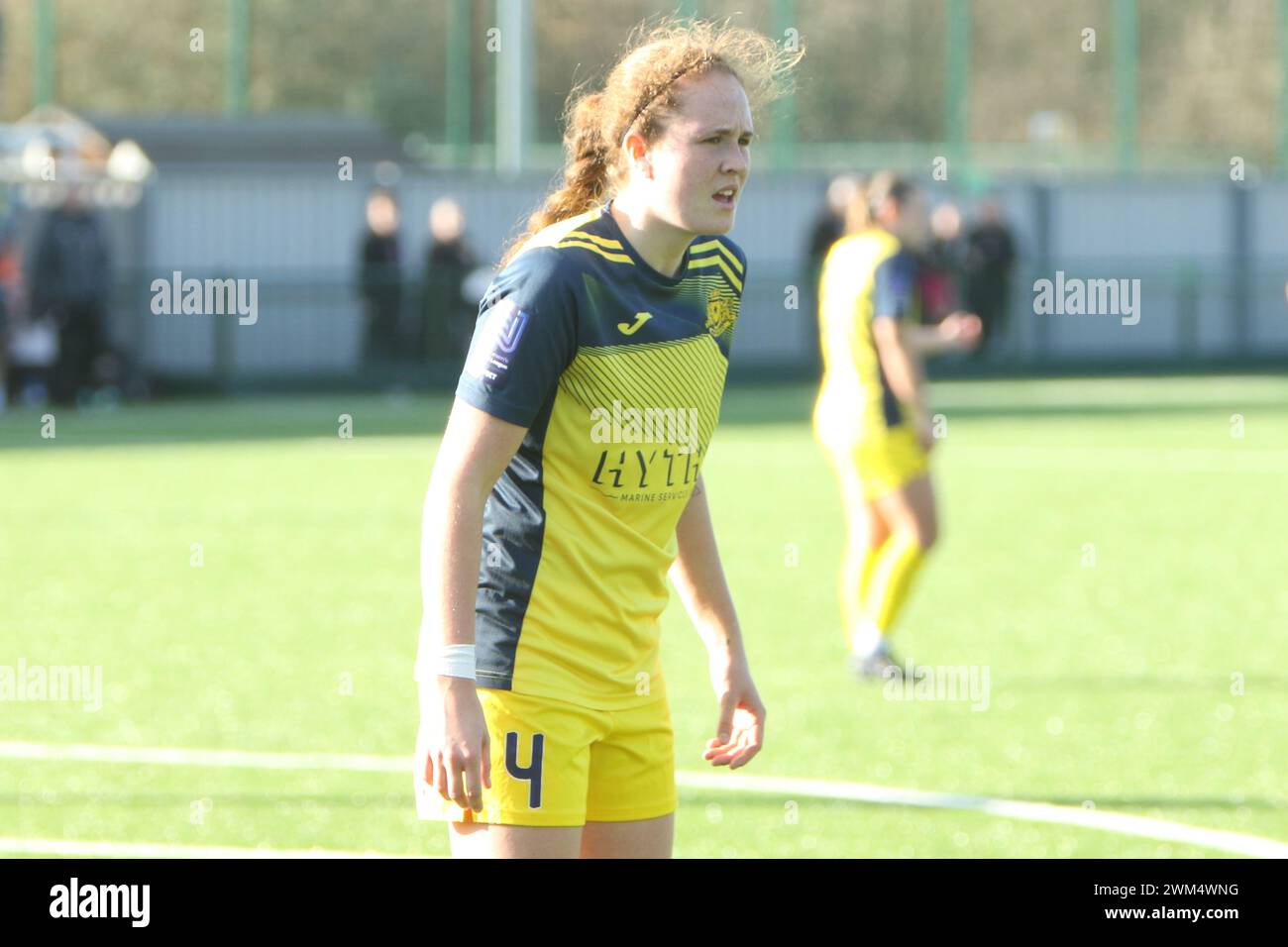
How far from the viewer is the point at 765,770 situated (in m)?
7.80

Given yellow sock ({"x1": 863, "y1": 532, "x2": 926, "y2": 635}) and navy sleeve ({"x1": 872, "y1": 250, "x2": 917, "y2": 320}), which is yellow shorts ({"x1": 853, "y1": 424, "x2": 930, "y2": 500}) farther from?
navy sleeve ({"x1": 872, "y1": 250, "x2": 917, "y2": 320})

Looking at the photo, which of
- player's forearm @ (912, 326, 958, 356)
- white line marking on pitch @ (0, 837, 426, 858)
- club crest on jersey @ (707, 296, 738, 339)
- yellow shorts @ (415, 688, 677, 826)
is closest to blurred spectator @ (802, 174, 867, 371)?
player's forearm @ (912, 326, 958, 356)

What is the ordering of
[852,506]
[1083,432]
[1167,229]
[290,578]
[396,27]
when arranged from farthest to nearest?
[396,27]
[1167,229]
[1083,432]
[290,578]
[852,506]

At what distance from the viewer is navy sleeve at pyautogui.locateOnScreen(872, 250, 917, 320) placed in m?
9.59

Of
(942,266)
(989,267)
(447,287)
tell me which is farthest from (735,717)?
(989,267)

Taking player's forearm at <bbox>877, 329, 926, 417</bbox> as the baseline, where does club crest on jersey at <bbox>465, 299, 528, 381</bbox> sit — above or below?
above

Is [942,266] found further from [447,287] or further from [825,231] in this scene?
[447,287]

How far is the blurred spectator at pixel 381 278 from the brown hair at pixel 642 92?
22.4 m

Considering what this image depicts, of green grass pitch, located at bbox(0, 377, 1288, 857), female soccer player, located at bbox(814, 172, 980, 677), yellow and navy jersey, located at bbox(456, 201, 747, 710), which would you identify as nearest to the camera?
yellow and navy jersey, located at bbox(456, 201, 747, 710)

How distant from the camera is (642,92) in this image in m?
4.00
